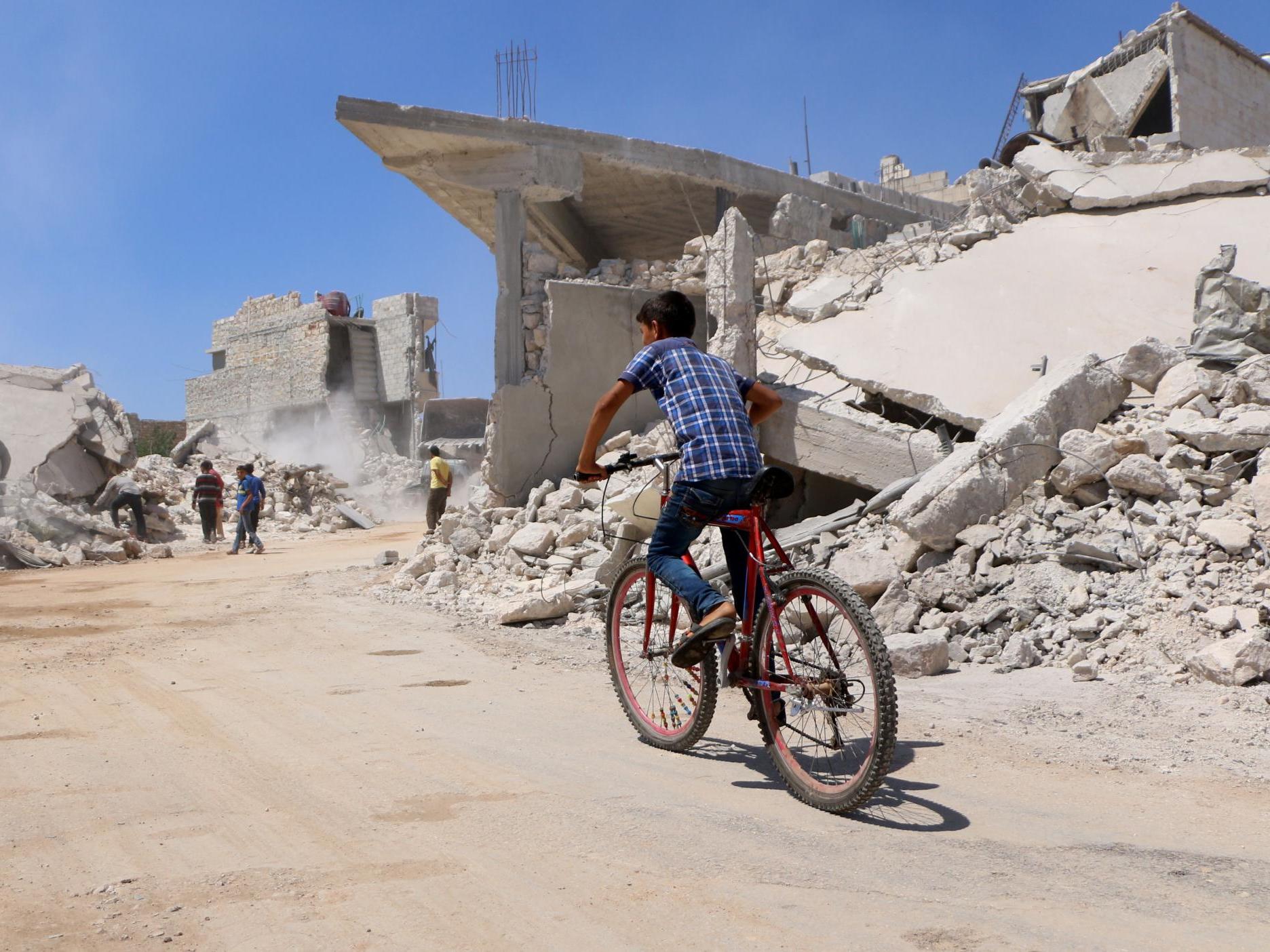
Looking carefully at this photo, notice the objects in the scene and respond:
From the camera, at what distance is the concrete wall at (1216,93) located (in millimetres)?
18359

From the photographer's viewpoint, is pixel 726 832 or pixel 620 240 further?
pixel 620 240

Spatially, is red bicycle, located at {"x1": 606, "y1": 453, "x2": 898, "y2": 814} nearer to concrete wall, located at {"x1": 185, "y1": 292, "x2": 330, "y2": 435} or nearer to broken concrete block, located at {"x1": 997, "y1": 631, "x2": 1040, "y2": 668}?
broken concrete block, located at {"x1": 997, "y1": 631, "x2": 1040, "y2": 668}

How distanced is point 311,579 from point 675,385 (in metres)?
7.74

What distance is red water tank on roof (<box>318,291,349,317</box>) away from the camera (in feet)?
117

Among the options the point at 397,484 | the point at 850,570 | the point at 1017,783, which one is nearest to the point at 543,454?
the point at 850,570

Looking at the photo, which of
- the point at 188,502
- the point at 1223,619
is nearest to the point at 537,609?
the point at 1223,619

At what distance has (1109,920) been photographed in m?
2.30

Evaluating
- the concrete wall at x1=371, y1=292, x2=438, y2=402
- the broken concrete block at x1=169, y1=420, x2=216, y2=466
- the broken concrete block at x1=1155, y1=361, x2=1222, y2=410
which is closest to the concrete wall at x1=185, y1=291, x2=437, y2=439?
the concrete wall at x1=371, y1=292, x2=438, y2=402

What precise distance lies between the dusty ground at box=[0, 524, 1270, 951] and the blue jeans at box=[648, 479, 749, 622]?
646 mm

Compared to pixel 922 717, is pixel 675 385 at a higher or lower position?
higher

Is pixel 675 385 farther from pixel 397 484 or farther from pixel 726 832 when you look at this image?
pixel 397 484

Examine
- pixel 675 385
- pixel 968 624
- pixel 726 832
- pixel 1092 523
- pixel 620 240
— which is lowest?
pixel 726 832

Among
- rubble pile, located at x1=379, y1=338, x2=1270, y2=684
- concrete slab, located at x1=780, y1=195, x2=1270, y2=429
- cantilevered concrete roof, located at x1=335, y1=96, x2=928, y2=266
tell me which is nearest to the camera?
rubble pile, located at x1=379, y1=338, x2=1270, y2=684

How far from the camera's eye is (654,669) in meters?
4.31
